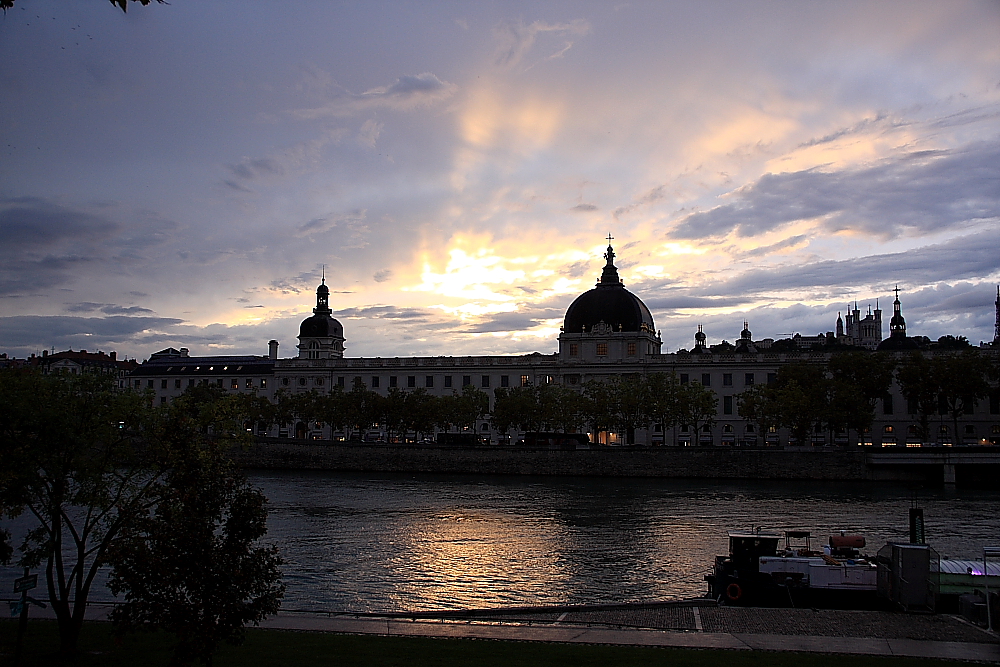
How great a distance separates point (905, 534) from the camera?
50.5 metres

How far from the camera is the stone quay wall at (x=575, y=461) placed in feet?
305

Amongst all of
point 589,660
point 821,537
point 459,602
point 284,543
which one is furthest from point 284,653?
point 821,537

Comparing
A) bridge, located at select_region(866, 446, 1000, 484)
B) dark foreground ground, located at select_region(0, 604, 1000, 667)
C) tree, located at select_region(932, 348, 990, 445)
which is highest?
tree, located at select_region(932, 348, 990, 445)

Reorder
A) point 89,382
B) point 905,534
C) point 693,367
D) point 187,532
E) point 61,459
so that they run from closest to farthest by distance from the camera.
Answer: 1. point 187,532
2. point 61,459
3. point 89,382
4. point 905,534
5. point 693,367

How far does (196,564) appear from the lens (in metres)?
17.7

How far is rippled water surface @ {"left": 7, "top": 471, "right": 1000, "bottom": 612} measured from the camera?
35.7 metres

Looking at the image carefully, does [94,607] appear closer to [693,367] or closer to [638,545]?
[638,545]

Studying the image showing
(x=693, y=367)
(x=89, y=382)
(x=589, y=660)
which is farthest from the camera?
(x=693, y=367)

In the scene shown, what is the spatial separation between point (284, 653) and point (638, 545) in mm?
29583

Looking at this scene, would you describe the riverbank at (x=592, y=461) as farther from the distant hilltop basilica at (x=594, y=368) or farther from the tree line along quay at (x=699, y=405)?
the distant hilltop basilica at (x=594, y=368)

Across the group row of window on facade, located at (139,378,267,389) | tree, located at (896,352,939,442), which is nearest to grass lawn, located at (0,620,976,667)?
tree, located at (896,352,939,442)

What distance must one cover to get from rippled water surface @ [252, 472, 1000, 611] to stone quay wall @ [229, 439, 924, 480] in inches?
193

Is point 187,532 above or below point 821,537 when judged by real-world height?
above

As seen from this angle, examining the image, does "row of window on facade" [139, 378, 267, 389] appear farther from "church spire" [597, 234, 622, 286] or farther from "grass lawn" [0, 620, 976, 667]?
"grass lawn" [0, 620, 976, 667]
